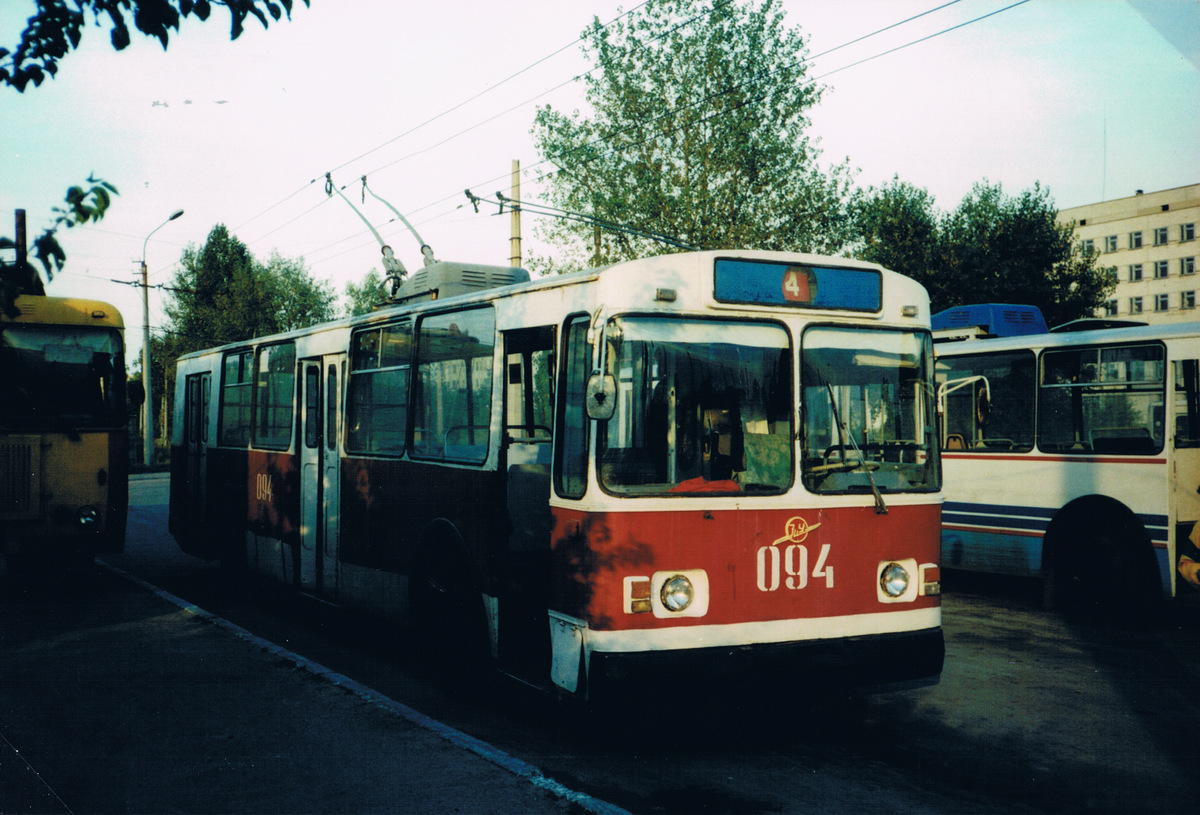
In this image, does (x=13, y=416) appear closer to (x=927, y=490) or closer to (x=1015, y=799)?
(x=927, y=490)

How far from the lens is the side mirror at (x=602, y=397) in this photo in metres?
5.14

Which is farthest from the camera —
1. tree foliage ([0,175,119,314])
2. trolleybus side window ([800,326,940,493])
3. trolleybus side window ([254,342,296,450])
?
trolleybus side window ([254,342,296,450])

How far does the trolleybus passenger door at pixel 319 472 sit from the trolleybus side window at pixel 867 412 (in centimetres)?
514

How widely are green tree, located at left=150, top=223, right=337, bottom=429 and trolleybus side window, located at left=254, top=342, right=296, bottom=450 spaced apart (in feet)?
183

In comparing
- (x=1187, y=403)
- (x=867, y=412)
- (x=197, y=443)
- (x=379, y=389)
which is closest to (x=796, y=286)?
(x=867, y=412)

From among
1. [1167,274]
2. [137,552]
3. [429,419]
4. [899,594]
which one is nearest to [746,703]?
[899,594]

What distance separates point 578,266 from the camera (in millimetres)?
33250

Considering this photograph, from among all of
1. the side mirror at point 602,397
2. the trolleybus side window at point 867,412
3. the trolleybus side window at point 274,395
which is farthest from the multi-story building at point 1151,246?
the side mirror at point 602,397

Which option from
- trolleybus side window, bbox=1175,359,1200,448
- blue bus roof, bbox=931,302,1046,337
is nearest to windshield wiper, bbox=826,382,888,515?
trolleybus side window, bbox=1175,359,1200,448

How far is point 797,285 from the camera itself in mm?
5910

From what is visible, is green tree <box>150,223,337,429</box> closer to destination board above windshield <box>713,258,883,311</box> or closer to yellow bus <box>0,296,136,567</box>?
yellow bus <box>0,296,136,567</box>

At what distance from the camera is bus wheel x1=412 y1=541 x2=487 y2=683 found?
695 centimetres

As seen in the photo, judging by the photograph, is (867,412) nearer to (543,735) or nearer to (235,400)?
(543,735)

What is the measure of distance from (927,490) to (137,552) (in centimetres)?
1334
